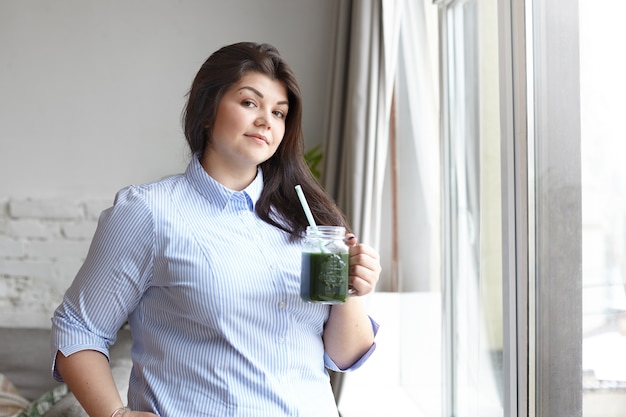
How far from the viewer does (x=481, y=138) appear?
1.97 metres

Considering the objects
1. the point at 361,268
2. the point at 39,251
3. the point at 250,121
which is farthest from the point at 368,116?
the point at 39,251

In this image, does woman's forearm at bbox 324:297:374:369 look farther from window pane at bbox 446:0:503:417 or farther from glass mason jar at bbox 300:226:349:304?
window pane at bbox 446:0:503:417

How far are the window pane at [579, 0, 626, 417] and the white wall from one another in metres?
2.28

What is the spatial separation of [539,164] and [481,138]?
40 centimetres

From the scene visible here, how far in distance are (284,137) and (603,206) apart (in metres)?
0.62

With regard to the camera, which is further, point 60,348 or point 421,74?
point 421,74

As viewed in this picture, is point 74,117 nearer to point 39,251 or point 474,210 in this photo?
point 39,251

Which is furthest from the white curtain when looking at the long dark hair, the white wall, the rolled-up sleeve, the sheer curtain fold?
the rolled-up sleeve

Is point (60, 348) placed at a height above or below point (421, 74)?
below

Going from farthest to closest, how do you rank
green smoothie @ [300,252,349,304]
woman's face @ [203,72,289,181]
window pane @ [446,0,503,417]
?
1. window pane @ [446,0,503,417]
2. woman's face @ [203,72,289,181]
3. green smoothie @ [300,252,349,304]

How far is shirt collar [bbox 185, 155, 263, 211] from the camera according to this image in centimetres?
140

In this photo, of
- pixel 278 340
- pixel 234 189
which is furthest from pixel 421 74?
pixel 278 340

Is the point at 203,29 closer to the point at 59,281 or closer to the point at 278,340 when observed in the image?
the point at 59,281

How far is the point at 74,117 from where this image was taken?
3.42 m
